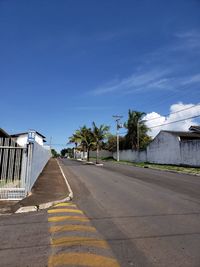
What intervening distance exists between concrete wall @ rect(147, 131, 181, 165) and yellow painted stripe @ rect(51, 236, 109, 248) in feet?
98.1

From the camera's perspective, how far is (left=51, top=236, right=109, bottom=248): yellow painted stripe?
17.7ft

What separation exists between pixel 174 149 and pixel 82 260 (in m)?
32.3

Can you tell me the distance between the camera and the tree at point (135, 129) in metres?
59.3

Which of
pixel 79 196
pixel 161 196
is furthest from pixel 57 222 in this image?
pixel 161 196

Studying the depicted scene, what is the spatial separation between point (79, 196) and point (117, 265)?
23.4 feet

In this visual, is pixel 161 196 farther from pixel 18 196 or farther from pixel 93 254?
pixel 93 254

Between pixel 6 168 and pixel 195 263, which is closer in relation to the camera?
pixel 195 263

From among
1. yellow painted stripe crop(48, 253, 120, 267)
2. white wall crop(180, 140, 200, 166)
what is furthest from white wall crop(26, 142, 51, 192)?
white wall crop(180, 140, 200, 166)

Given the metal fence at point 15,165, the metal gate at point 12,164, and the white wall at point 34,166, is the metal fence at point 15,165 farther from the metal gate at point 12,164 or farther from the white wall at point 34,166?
the white wall at point 34,166

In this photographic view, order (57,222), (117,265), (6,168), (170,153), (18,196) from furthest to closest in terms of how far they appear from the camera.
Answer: (170,153), (6,168), (18,196), (57,222), (117,265)

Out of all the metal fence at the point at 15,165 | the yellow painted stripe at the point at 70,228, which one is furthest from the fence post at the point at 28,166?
the yellow painted stripe at the point at 70,228

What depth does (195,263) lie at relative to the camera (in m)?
4.48

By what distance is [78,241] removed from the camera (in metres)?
5.57

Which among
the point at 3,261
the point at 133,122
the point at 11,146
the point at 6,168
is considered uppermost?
the point at 133,122
